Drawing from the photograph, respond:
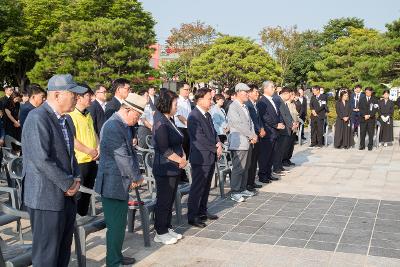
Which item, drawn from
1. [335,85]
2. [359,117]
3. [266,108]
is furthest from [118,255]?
[335,85]

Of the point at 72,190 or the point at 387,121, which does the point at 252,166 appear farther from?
the point at 387,121

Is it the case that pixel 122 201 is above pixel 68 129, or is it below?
below

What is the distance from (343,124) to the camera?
13.9 metres

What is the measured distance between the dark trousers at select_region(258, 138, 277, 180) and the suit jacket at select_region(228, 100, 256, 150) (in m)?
1.29

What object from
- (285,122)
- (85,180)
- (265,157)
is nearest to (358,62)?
(285,122)

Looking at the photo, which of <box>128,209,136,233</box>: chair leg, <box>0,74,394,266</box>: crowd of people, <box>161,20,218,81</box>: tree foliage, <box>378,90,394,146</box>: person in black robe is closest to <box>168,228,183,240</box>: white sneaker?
<box>0,74,394,266</box>: crowd of people

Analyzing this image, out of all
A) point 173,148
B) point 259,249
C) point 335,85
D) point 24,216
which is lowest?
point 259,249

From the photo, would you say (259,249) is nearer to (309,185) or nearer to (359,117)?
(309,185)

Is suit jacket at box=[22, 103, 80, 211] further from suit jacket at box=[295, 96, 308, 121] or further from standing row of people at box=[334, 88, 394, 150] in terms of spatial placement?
suit jacket at box=[295, 96, 308, 121]

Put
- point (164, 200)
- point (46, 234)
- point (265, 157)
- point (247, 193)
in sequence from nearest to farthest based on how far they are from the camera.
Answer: point (46, 234)
point (164, 200)
point (247, 193)
point (265, 157)

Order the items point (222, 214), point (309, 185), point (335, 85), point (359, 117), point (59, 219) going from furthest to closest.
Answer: point (335, 85) → point (359, 117) → point (309, 185) → point (222, 214) → point (59, 219)

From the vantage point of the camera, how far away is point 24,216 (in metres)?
4.14

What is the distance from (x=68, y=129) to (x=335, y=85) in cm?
3066

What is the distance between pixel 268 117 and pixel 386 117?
7.03 m
